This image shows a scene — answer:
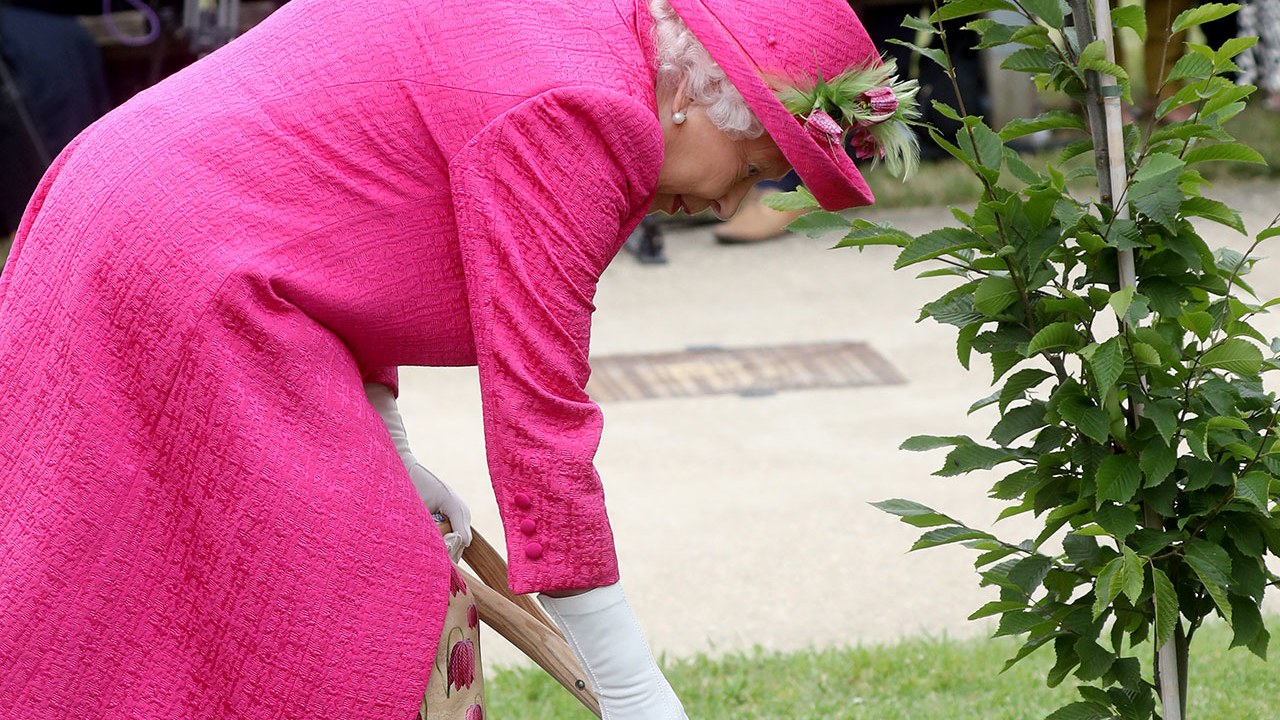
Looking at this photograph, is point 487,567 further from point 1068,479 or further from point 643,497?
point 643,497

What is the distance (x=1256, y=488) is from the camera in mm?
1877

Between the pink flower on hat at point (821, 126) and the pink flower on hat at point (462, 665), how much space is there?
720mm

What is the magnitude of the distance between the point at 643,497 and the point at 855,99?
8.77 feet

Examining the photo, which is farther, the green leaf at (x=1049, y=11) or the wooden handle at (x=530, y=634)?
the wooden handle at (x=530, y=634)

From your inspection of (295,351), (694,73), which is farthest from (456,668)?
(694,73)

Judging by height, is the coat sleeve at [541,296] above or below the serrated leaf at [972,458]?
above

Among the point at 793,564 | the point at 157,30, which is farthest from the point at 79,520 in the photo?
the point at 157,30

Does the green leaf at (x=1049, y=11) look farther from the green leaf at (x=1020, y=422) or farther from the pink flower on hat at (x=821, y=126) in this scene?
the green leaf at (x=1020, y=422)

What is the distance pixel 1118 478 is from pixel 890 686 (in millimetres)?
1377

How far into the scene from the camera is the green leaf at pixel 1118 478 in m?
1.94

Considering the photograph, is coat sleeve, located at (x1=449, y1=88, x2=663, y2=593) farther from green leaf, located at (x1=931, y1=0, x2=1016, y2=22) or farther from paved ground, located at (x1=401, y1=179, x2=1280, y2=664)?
paved ground, located at (x1=401, y1=179, x2=1280, y2=664)

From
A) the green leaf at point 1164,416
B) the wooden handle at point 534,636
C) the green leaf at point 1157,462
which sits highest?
the green leaf at point 1164,416

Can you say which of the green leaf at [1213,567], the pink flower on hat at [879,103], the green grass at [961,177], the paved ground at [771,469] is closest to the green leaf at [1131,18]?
the pink flower on hat at [879,103]

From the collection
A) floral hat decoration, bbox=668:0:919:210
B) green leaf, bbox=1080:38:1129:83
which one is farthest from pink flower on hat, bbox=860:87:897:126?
green leaf, bbox=1080:38:1129:83
